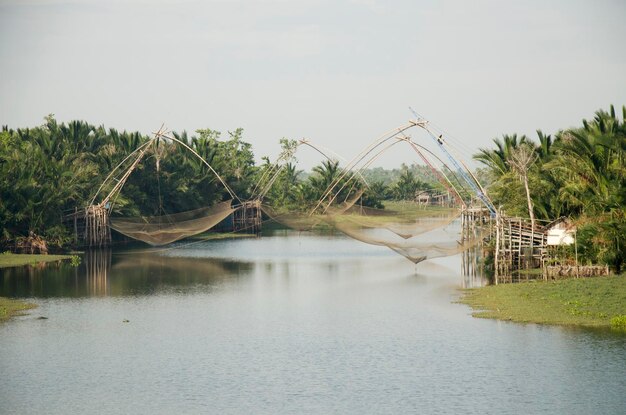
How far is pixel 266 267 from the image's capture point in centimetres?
3700

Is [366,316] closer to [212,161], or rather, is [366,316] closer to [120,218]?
[120,218]

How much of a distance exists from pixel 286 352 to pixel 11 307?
29.2 feet

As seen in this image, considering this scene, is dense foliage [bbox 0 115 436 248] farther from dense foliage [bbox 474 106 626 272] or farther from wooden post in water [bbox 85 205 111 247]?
dense foliage [bbox 474 106 626 272]

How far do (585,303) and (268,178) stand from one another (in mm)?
50750

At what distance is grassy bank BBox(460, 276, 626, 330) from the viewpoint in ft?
73.7

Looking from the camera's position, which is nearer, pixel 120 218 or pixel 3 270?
pixel 3 270

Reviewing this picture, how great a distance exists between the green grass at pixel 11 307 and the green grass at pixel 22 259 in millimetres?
8990

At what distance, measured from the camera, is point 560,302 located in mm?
24125

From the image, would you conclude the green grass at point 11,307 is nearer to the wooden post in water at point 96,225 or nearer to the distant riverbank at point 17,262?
the distant riverbank at point 17,262

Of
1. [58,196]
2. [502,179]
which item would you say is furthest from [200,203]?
[502,179]

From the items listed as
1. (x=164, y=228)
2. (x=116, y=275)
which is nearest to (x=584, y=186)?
(x=116, y=275)

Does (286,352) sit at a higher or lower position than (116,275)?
lower

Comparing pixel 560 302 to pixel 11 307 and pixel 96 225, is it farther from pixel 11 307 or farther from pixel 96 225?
pixel 96 225

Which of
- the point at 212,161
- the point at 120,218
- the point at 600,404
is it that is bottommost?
the point at 600,404
